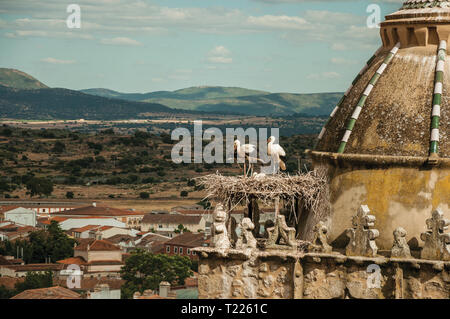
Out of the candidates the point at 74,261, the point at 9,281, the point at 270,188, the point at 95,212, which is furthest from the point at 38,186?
the point at 270,188

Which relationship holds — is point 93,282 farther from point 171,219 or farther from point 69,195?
point 69,195

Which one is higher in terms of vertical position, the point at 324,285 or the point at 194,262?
the point at 324,285

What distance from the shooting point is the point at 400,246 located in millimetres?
15828

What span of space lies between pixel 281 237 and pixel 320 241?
2.87 feet

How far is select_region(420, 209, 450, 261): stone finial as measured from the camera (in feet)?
50.8

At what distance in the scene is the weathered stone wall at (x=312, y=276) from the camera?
15758mm

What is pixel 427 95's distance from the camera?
54.7 ft

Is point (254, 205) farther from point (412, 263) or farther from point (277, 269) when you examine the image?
point (412, 263)

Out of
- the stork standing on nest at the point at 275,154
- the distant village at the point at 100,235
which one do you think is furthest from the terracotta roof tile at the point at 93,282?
the stork standing on nest at the point at 275,154

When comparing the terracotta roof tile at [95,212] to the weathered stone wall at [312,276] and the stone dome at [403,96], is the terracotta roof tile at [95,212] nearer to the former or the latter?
the weathered stone wall at [312,276]
